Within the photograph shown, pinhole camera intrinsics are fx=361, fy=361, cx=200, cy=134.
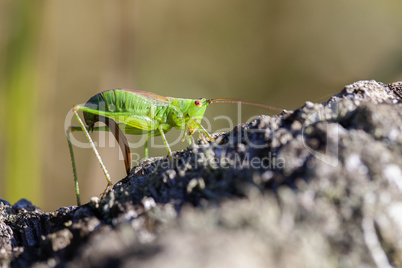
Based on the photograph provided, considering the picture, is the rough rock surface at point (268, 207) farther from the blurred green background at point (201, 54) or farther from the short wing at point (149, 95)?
the blurred green background at point (201, 54)

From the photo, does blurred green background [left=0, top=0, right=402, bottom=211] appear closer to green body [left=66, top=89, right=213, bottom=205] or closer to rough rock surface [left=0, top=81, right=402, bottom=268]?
green body [left=66, top=89, right=213, bottom=205]

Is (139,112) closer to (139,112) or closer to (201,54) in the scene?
(139,112)

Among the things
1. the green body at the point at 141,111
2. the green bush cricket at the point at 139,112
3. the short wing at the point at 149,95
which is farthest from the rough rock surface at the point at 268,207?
the short wing at the point at 149,95

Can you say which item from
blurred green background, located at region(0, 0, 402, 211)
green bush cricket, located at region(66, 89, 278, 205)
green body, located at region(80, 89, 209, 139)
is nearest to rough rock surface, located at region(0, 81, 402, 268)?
green bush cricket, located at region(66, 89, 278, 205)

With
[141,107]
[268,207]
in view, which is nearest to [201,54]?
[141,107]

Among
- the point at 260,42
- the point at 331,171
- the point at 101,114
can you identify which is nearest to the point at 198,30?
the point at 260,42

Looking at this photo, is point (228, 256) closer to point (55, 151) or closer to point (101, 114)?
point (101, 114)
